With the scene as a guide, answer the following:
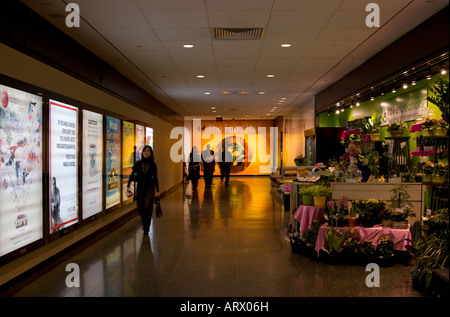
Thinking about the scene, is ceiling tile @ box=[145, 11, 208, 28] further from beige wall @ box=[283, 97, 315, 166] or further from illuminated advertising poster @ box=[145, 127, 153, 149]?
beige wall @ box=[283, 97, 315, 166]

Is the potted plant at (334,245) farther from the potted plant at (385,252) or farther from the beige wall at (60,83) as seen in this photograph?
the beige wall at (60,83)

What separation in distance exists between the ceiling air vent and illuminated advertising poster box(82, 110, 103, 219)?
261 cm

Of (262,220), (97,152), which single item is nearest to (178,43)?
(97,152)

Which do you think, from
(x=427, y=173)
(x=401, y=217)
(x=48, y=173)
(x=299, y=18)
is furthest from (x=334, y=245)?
(x=48, y=173)

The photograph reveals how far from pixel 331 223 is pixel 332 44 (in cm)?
321

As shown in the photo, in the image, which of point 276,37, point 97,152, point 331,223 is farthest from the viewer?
point 97,152

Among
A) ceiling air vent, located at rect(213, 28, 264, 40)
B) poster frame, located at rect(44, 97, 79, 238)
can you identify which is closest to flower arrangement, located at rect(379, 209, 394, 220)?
ceiling air vent, located at rect(213, 28, 264, 40)

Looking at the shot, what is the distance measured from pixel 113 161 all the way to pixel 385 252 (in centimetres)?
550

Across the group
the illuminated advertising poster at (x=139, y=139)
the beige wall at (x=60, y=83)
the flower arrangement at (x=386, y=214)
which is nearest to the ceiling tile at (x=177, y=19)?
the beige wall at (x=60, y=83)

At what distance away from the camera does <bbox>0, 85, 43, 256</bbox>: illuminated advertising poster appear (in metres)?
4.16

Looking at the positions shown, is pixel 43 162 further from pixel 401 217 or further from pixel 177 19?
pixel 401 217

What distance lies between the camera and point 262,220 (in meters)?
8.66
